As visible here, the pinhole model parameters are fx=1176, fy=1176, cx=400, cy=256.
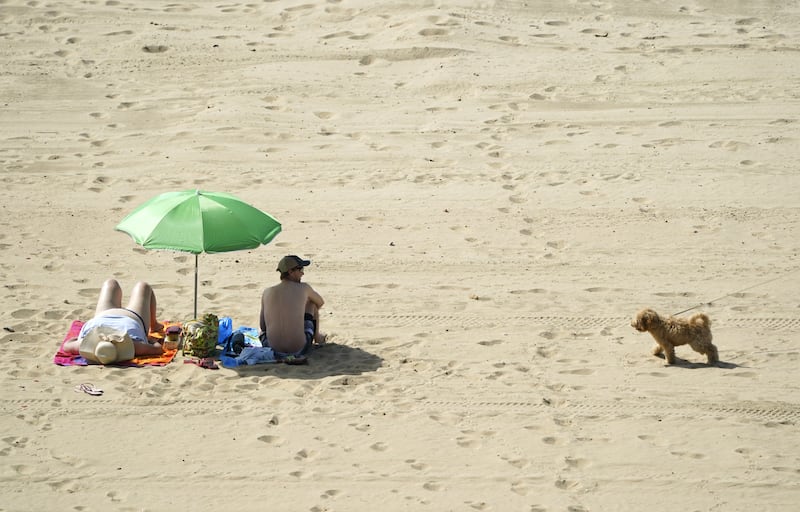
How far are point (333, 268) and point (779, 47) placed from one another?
25.3 ft

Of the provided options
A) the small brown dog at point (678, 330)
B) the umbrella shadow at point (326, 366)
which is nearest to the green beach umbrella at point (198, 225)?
the umbrella shadow at point (326, 366)

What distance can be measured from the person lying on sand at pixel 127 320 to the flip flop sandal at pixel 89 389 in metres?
0.32

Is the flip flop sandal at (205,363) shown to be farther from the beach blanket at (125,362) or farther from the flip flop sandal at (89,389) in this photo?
the flip flop sandal at (89,389)

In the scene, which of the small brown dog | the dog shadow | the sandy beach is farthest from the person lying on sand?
the dog shadow

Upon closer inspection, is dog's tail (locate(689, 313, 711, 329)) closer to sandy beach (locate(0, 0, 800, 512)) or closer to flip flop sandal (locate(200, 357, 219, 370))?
sandy beach (locate(0, 0, 800, 512))

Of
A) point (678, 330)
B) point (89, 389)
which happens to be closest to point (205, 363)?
point (89, 389)

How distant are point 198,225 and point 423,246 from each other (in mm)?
3114

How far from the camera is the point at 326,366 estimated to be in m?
9.32

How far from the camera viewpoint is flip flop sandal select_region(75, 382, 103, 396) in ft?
28.7

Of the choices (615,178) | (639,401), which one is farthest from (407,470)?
(615,178)

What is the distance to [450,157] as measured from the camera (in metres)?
13.3

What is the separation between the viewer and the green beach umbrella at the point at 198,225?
29.7 feet

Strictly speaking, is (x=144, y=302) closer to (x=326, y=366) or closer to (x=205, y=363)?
(x=205, y=363)

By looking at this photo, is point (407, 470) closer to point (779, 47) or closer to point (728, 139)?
point (728, 139)
